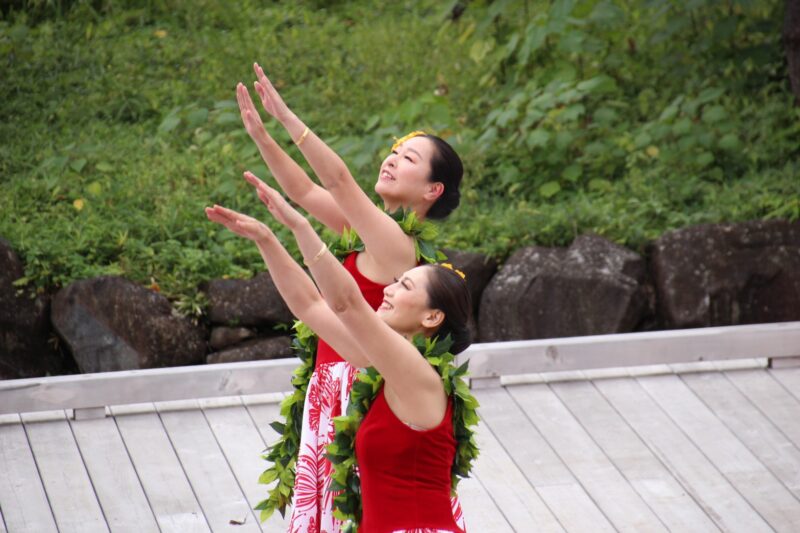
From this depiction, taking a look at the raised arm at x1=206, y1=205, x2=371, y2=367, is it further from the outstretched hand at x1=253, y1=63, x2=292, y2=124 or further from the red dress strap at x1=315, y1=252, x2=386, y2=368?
the outstretched hand at x1=253, y1=63, x2=292, y2=124

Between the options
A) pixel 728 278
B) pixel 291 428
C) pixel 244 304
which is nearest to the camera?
pixel 291 428

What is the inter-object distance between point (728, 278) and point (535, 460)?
71.1 inches

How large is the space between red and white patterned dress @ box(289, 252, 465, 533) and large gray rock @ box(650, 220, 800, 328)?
9.37ft

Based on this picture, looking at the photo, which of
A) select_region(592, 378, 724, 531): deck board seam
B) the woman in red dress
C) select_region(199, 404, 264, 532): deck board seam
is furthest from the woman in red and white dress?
select_region(592, 378, 724, 531): deck board seam

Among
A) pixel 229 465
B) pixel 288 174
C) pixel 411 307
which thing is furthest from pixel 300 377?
pixel 229 465

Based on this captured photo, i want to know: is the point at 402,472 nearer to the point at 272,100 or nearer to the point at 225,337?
the point at 272,100

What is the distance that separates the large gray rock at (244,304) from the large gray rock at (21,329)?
2.38 ft

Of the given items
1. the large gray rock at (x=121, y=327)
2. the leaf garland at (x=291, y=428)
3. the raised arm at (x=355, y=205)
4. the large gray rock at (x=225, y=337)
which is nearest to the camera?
the raised arm at (x=355, y=205)

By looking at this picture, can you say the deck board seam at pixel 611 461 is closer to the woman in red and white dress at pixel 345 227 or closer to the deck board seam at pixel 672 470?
the deck board seam at pixel 672 470

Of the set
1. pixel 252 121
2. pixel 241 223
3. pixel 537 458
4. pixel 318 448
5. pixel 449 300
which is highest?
pixel 241 223

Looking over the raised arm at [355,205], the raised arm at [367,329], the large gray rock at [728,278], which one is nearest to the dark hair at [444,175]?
the raised arm at [355,205]

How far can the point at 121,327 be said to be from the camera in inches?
221

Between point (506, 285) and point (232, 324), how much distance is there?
1.21m

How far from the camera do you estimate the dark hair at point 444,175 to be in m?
3.33
